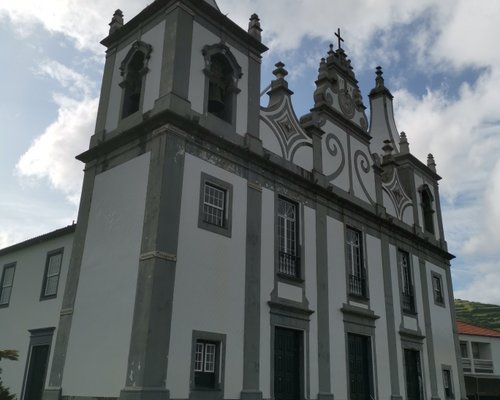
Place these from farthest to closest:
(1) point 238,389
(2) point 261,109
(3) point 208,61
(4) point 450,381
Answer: (4) point 450,381 → (2) point 261,109 → (3) point 208,61 → (1) point 238,389

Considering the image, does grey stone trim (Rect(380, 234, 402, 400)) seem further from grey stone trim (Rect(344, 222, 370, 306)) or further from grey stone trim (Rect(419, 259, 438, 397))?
grey stone trim (Rect(419, 259, 438, 397))

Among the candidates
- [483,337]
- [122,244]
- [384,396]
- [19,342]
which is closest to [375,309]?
[384,396]

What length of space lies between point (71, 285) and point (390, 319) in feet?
35.3

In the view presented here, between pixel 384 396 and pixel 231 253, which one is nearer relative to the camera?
pixel 231 253

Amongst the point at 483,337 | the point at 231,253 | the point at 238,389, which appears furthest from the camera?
the point at 483,337

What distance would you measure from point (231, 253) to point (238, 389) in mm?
3189

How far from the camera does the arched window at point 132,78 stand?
1530 centimetres

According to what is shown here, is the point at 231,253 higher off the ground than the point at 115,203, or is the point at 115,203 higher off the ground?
the point at 115,203

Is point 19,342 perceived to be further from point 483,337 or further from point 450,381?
point 483,337

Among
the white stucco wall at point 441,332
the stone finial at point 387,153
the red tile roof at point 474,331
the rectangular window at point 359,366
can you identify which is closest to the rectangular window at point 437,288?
the white stucco wall at point 441,332

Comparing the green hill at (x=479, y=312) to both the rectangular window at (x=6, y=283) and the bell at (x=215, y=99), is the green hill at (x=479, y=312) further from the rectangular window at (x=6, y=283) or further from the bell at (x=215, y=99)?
the bell at (x=215, y=99)

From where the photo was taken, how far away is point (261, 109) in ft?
53.4

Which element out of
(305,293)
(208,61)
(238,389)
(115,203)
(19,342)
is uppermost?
(208,61)

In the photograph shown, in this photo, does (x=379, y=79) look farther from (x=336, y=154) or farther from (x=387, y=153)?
(x=336, y=154)
